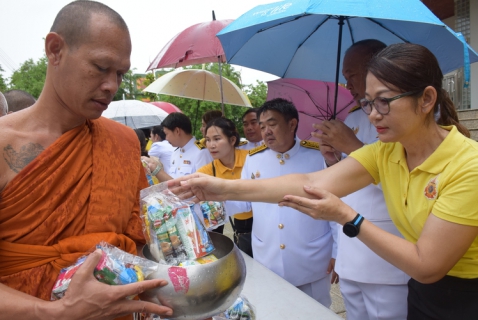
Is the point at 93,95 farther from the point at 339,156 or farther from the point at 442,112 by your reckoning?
the point at 339,156

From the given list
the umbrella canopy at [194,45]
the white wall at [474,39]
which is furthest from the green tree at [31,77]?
the white wall at [474,39]

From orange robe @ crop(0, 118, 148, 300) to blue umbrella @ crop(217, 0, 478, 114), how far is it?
122cm

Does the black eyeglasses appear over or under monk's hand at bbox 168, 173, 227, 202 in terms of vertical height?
over

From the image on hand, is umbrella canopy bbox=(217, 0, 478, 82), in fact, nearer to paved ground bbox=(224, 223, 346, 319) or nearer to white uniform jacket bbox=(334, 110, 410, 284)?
white uniform jacket bbox=(334, 110, 410, 284)

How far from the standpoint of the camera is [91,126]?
160 cm

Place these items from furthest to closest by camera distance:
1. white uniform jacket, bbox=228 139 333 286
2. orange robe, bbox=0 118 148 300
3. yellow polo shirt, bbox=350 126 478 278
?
white uniform jacket, bbox=228 139 333 286 → yellow polo shirt, bbox=350 126 478 278 → orange robe, bbox=0 118 148 300

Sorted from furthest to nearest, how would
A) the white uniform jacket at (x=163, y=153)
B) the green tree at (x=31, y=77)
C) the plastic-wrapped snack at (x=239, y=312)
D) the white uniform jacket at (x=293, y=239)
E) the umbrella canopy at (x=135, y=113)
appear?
the green tree at (x=31, y=77)
the umbrella canopy at (x=135, y=113)
the white uniform jacket at (x=163, y=153)
the white uniform jacket at (x=293, y=239)
the plastic-wrapped snack at (x=239, y=312)

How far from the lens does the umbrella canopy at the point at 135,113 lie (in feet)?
23.0

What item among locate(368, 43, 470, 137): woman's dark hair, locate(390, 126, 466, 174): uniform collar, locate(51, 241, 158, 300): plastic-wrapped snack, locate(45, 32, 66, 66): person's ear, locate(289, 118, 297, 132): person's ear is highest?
locate(45, 32, 66, 66): person's ear

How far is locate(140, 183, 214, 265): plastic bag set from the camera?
1.32 m

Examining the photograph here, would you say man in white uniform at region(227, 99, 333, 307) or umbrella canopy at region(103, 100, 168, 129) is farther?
umbrella canopy at region(103, 100, 168, 129)

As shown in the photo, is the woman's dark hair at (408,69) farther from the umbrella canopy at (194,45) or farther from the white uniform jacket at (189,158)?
the white uniform jacket at (189,158)

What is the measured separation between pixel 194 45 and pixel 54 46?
120 inches

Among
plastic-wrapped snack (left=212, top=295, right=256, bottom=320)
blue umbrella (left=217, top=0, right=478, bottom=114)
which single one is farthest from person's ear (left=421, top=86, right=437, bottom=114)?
plastic-wrapped snack (left=212, top=295, right=256, bottom=320)
